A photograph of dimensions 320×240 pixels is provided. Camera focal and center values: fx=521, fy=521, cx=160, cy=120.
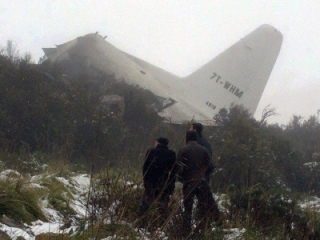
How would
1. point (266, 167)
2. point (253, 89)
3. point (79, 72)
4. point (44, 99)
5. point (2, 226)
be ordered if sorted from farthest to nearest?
point (253, 89), point (79, 72), point (44, 99), point (266, 167), point (2, 226)

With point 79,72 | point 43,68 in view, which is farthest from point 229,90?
point 43,68

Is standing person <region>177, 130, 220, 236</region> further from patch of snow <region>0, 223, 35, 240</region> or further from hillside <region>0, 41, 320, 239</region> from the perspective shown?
patch of snow <region>0, 223, 35, 240</region>

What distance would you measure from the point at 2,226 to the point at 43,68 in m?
14.5

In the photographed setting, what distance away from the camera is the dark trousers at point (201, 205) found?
12.9 ft

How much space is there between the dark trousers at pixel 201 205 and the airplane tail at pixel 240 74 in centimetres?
1691

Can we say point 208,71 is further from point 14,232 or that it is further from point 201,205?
point 14,232

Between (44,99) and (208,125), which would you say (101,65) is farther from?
(44,99)

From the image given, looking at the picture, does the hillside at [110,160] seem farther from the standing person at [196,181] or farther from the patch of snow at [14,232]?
the standing person at [196,181]

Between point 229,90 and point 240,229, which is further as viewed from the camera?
point 229,90

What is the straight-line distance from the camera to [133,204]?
14.4ft

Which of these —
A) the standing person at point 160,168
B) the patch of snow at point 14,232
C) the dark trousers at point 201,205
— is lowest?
the patch of snow at point 14,232

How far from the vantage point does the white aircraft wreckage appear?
2181 cm

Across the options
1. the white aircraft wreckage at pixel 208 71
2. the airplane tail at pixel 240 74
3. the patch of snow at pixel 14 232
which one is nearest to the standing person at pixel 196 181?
the patch of snow at pixel 14 232

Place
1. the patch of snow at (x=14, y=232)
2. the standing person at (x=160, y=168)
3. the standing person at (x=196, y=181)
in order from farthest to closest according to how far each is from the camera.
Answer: the standing person at (x=160, y=168) → the standing person at (x=196, y=181) → the patch of snow at (x=14, y=232)
